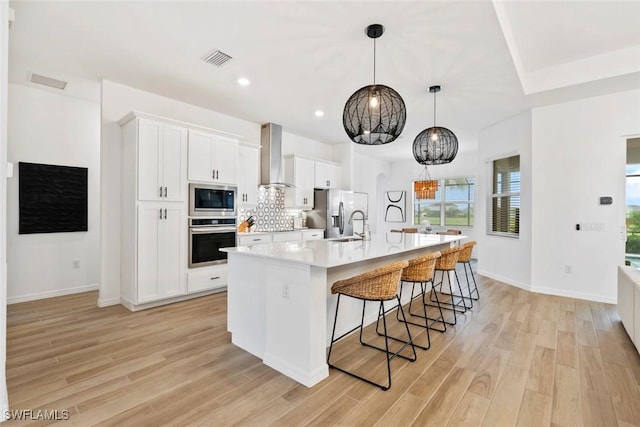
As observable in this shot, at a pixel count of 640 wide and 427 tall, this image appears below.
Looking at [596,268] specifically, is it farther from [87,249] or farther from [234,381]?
[87,249]

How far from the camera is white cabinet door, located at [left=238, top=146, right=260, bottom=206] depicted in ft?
16.1

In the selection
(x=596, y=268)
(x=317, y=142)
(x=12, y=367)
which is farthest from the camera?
(x=317, y=142)

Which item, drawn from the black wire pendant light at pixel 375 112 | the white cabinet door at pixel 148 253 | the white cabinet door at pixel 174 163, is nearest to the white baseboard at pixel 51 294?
the white cabinet door at pixel 148 253

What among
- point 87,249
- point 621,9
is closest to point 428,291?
point 621,9

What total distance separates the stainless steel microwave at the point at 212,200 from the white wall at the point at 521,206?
177 inches

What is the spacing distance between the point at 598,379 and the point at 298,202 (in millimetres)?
4636

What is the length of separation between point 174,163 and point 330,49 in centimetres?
239

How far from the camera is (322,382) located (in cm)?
213

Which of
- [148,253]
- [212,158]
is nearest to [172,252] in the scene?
[148,253]

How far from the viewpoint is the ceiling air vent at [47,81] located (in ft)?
12.1

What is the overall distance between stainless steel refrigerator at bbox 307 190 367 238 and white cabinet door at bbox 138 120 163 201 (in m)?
3.12

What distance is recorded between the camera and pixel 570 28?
3.06 meters

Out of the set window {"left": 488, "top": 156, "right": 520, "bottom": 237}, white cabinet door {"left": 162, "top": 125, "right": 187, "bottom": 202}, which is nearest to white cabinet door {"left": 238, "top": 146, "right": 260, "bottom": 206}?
white cabinet door {"left": 162, "top": 125, "right": 187, "bottom": 202}

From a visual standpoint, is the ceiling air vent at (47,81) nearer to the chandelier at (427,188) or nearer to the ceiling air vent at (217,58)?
the ceiling air vent at (217,58)
